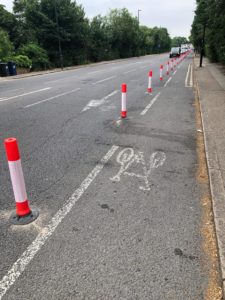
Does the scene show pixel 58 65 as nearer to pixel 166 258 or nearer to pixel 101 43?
pixel 101 43

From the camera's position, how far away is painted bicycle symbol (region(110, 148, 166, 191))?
14.2 feet

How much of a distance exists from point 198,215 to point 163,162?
5.56 feet

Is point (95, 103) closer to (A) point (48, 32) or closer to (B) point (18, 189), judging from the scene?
(B) point (18, 189)

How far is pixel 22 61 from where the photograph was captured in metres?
26.6

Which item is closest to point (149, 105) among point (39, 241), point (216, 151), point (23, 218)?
point (216, 151)

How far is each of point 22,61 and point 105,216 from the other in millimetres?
26844

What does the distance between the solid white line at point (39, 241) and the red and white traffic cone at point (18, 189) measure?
301mm

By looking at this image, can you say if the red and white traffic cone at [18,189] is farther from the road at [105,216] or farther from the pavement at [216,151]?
the pavement at [216,151]

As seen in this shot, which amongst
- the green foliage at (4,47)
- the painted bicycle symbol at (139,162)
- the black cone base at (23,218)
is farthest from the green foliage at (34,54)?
the black cone base at (23,218)

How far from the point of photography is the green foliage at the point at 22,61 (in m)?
26.0

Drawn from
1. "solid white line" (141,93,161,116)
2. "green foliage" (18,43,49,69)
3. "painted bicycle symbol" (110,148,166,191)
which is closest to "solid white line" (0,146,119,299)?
"painted bicycle symbol" (110,148,166,191)

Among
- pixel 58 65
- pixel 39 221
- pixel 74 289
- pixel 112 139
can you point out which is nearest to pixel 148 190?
pixel 39 221

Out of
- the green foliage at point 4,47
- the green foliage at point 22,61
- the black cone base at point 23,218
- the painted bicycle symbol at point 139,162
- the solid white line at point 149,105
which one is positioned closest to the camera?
the black cone base at point 23,218

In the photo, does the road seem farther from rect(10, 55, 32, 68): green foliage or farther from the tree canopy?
the tree canopy
